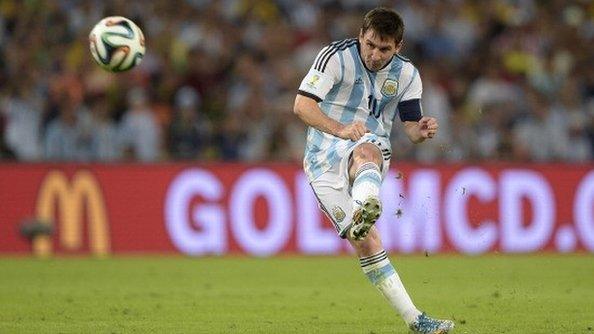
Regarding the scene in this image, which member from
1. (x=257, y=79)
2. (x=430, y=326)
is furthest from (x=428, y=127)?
(x=257, y=79)

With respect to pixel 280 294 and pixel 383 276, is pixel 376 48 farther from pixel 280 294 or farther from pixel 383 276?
pixel 280 294

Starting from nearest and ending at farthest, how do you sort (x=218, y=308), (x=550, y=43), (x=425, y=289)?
(x=218, y=308)
(x=425, y=289)
(x=550, y=43)

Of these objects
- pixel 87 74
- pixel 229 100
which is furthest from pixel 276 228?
pixel 87 74

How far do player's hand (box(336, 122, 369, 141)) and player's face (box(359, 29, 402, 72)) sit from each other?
489 mm

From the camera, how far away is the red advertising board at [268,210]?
18047 millimetres

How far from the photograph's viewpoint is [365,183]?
27.7 feet

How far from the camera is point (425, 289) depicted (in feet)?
43.2

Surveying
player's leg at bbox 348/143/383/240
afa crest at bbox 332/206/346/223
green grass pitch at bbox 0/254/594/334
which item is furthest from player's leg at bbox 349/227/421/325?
green grass pitch at bbox 0/254/594/334

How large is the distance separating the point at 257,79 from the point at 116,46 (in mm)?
8178

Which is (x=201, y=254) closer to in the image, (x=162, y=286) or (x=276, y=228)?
(x=276, y=228)

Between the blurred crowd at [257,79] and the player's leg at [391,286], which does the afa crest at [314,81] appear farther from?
the blurred crowd at [257,79]

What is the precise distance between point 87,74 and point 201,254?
10.4 ft

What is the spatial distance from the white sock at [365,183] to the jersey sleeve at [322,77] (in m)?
0.67

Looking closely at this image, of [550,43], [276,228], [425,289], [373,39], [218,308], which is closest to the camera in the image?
[373,39]
